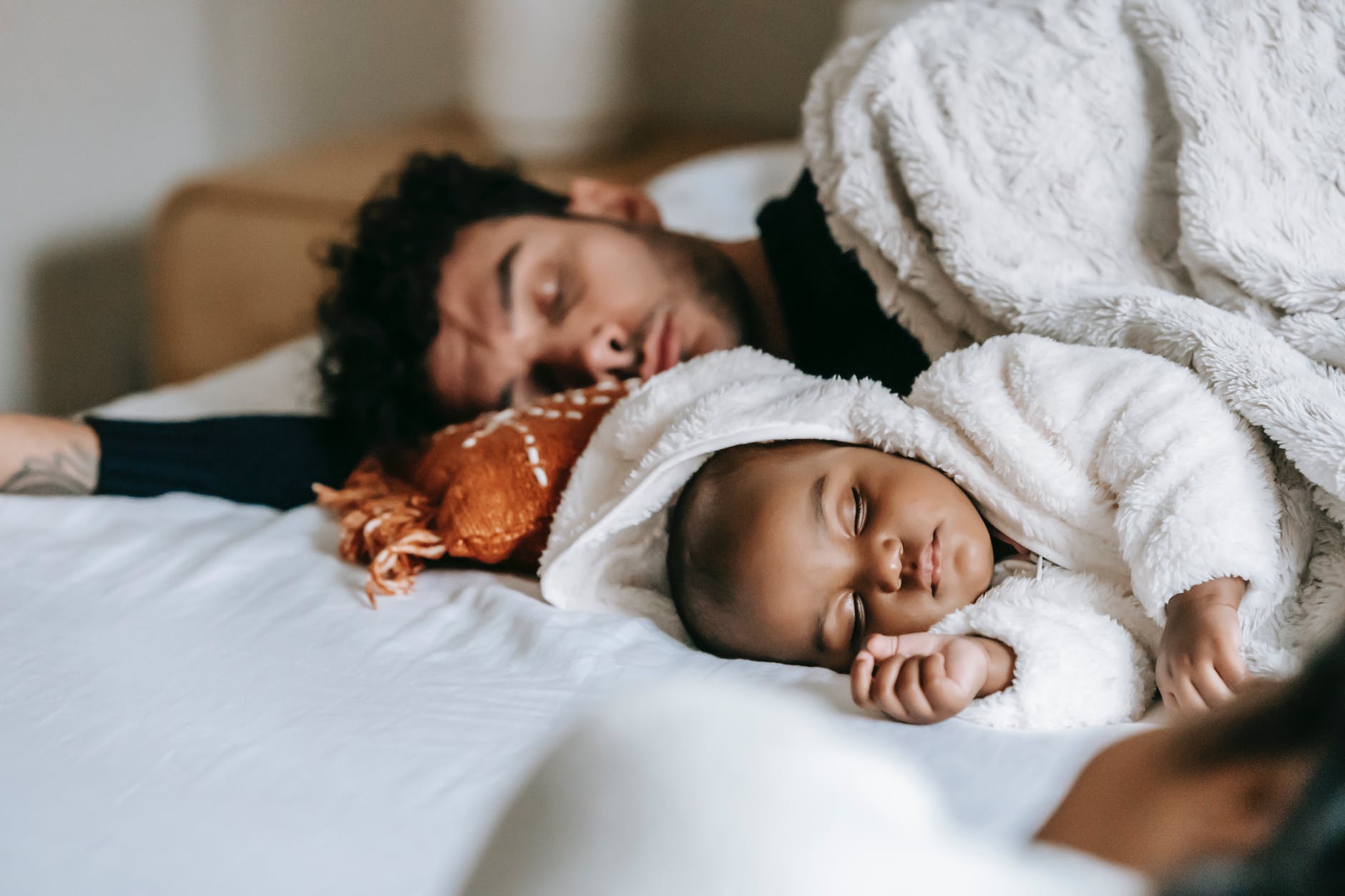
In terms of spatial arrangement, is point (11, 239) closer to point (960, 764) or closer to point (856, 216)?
point (856, 216)

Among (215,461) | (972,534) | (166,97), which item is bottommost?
(215,461)

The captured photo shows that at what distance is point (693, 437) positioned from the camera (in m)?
0.76

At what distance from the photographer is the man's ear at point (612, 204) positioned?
122 centimetres

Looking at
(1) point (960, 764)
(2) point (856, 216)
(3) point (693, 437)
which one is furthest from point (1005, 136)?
(1) point (960, 764)

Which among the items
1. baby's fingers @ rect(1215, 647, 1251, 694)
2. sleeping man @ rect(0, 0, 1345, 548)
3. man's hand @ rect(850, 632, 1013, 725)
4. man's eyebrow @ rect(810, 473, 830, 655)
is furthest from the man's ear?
baby's fingers @ rect(1215, 647, 1251, 694)

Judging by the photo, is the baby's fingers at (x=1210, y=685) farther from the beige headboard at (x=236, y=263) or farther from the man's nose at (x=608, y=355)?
the beige headboard at (x=236, y=263)

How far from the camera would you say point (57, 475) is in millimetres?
959

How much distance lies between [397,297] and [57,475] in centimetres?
35

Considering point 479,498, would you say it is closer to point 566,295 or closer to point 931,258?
point 566,295

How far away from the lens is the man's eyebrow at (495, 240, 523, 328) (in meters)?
1.00

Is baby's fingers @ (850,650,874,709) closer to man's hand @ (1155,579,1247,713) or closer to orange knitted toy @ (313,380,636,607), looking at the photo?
man's hand @ (1155,579,1247,713)

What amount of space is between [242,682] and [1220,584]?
0.58 m

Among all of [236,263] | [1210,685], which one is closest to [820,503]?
[1210,685]

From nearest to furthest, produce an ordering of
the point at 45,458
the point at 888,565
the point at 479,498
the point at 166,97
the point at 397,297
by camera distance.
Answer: the point at 888,565
the point at 479,498
the point at 45,458
the point at 397,297
the point at 166,97
